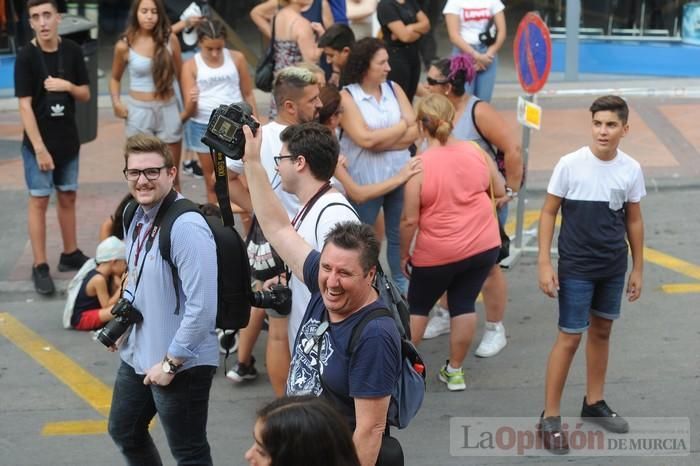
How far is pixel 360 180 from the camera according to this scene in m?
7.22

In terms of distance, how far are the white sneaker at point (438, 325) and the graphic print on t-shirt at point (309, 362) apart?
3.33 meters

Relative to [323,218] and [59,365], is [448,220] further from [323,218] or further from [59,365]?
[59,365]

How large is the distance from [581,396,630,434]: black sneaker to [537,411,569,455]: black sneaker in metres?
0.24

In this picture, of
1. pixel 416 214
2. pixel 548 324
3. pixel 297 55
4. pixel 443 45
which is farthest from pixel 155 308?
pixel 443 45

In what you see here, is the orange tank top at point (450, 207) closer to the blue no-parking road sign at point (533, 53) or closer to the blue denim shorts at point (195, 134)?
the blue no-parking road sign at point (533, 53)

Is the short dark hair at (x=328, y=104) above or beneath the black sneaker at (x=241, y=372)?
above

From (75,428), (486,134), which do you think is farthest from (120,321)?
(486,134)

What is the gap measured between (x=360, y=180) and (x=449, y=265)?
109 cm

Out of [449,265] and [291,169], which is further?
[449,265]

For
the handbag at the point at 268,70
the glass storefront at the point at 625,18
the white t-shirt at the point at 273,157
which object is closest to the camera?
the white t-shirt at the point at 273,157

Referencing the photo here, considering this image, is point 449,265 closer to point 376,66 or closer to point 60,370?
point 376,66

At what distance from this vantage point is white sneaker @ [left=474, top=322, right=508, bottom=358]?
7191 mm

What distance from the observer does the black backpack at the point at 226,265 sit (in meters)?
4.72

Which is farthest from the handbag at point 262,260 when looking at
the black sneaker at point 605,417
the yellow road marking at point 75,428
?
the black sneaker at point 605,417
